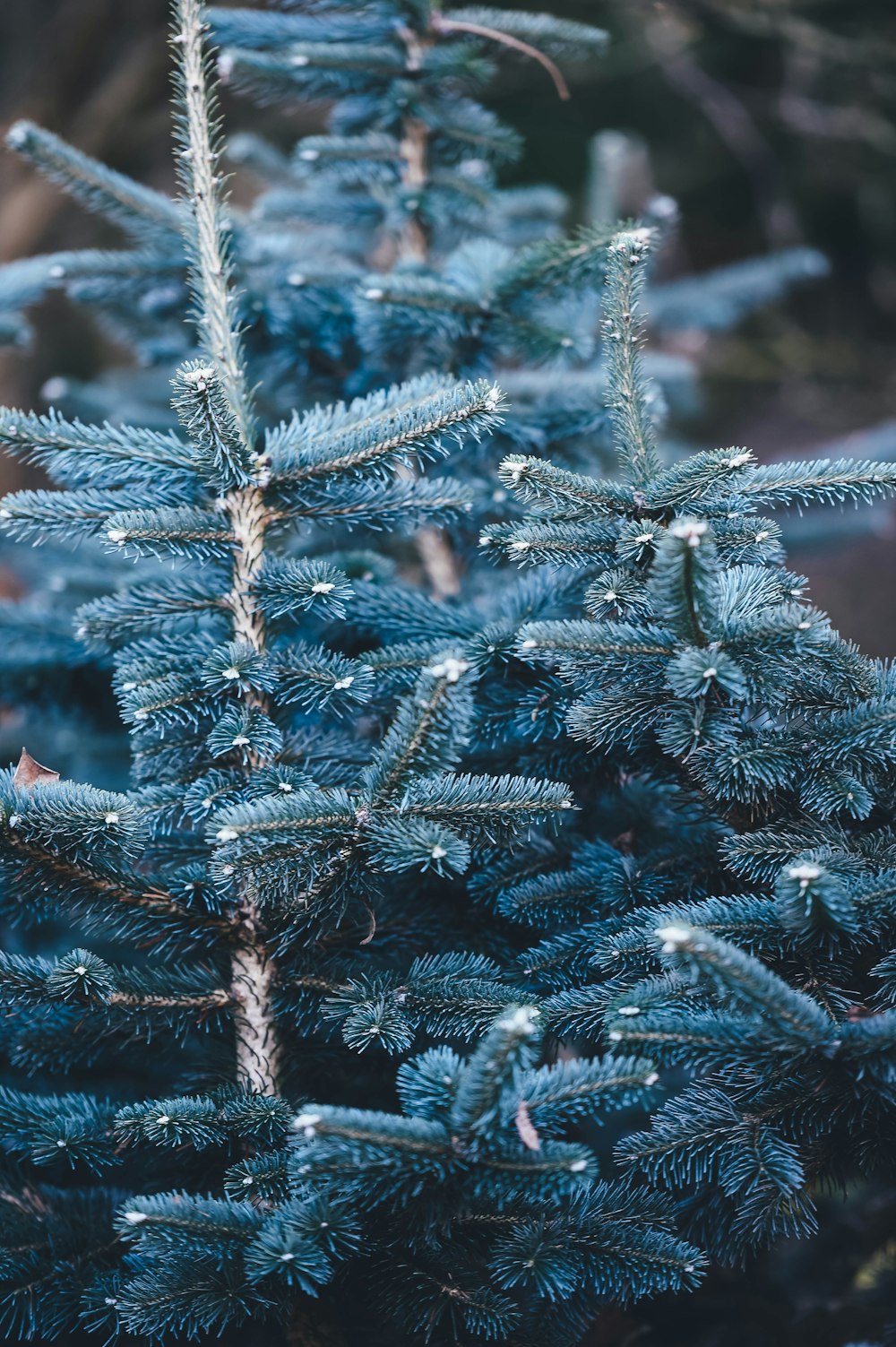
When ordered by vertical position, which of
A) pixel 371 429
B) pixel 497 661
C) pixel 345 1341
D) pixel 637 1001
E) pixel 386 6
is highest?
pixel 386 6

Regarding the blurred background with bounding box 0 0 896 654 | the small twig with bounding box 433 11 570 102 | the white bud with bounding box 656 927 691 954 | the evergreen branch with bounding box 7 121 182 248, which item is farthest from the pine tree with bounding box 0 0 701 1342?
the blurred background with bounding box 0 0 896 654

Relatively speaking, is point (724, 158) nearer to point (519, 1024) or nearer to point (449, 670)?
point (449, 670)

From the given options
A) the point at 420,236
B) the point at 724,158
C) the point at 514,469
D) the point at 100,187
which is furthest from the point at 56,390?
the point at 724,158

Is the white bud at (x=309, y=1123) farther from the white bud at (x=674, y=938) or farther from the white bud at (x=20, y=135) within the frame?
the white bud at (x=20, y=135)

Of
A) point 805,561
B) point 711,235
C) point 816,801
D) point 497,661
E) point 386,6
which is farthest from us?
point 711,235

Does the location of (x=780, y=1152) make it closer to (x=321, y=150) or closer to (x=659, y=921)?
(x=659, y=921)

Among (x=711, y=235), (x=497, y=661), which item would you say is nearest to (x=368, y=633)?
(x=497, y=661)

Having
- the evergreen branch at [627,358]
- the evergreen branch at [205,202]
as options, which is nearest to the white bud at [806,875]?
the evergreen branch at [627,358]
